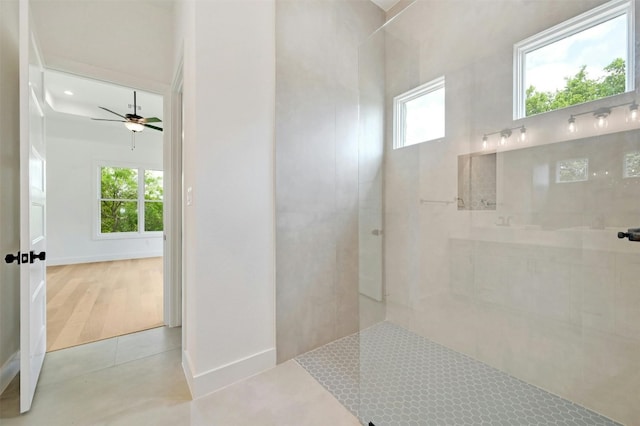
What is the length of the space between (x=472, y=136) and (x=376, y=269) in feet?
4.08

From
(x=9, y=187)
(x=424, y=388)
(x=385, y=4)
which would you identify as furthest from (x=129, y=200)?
(x=424, y=388)

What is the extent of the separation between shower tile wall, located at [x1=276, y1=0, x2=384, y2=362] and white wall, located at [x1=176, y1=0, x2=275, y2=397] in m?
0.11

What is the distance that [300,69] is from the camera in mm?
2023

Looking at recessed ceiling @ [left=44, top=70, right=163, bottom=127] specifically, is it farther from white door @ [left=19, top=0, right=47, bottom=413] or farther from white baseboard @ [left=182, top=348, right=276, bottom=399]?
white baseboard @ [left=182, top=348, right=276, bottom=399]

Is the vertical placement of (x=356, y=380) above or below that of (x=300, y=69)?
below

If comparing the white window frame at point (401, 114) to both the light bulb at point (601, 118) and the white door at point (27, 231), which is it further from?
the white door at point (27, 231)

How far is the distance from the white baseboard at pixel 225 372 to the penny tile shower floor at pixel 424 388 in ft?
0.89

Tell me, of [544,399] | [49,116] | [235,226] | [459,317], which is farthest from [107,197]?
[544,399]

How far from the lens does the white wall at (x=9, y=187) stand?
5.55 ft

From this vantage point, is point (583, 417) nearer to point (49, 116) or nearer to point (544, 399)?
point (544, 399)

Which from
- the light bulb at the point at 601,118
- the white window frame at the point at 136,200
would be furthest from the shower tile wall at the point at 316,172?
the white window frame at the point at 136,200

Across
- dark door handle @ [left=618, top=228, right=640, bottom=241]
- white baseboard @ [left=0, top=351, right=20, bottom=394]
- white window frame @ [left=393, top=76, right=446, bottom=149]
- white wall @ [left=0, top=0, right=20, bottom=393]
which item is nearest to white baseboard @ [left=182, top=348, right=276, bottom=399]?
white baseboard @ [left=0, top=351, right=20, bottom=394]

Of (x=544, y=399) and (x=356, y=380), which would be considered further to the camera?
(x=356, y=380)

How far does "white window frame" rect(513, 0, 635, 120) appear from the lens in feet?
4.33
